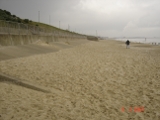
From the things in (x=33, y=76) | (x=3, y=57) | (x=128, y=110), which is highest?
(x=3, y=57)

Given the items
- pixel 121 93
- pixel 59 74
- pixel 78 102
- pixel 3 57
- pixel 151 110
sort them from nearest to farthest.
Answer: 1. pixel 151 110
2. pixel 78 102
3. pixel 121 93
4. pixel 59 74
5. pixel 3 57

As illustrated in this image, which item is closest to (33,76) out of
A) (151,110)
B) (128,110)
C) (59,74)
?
(59,74)

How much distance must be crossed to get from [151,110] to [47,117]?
318 centimetres

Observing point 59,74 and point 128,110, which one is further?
point 59,74

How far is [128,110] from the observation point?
459 centimetres

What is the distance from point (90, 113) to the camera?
4273mm

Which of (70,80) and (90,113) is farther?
(70,80)

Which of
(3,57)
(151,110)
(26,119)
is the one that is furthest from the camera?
(3,57)

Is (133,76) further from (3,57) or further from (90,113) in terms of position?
(3,57)

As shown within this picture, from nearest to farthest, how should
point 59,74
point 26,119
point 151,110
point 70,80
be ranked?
1. point 26,119
2. point 151,110
3. point 70,80
4. point 59,74

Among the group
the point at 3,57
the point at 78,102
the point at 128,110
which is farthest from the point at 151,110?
the point at 3,57

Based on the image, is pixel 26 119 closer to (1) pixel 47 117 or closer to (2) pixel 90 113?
(1) pixel 47 117

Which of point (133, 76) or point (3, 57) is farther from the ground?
point (3, 57)

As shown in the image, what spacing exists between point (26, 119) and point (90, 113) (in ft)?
5.80
